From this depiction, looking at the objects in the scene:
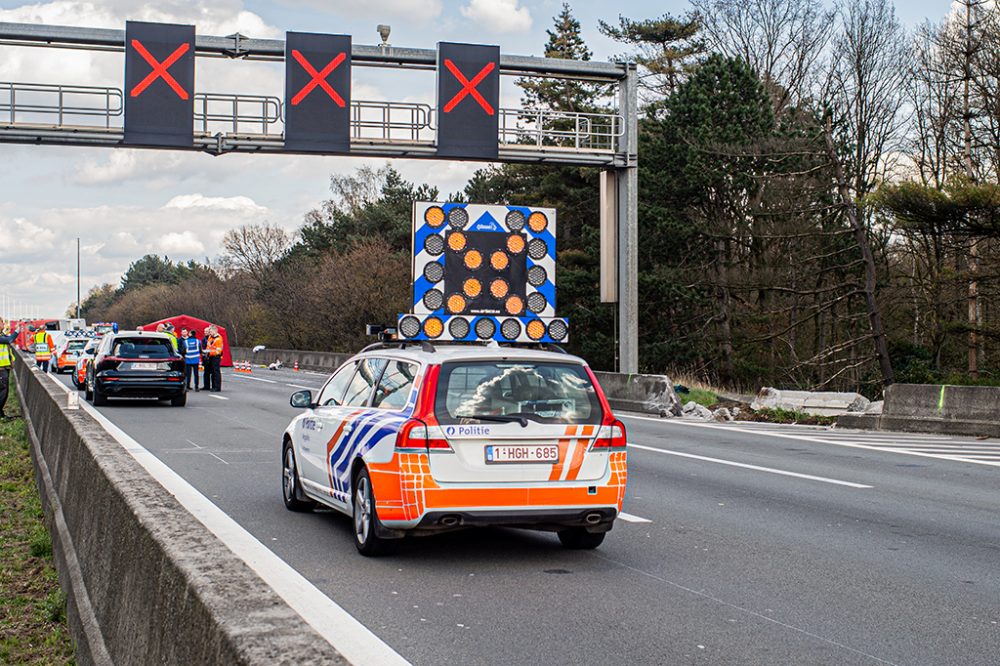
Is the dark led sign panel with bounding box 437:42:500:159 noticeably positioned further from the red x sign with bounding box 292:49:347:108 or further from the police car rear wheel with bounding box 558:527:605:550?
the police car rear wheel with bounding box 558:527:605:550

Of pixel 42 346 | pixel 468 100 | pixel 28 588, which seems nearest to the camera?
pixel 28 588

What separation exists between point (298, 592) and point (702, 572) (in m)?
2.74

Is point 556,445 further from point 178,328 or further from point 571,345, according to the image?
point 178,328

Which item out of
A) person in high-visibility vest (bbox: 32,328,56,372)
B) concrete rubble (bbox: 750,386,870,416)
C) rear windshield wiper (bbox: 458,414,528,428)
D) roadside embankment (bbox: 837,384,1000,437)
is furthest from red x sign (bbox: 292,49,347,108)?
person in high-visibility vest (bbox: 32,328,56,372)

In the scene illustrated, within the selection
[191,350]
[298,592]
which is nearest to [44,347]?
[191,350]

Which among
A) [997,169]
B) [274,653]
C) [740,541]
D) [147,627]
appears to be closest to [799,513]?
[740,541]

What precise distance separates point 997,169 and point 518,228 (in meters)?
24.4

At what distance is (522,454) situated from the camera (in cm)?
815

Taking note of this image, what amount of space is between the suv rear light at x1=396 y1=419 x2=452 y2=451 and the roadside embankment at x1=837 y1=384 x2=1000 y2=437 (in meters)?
15.1

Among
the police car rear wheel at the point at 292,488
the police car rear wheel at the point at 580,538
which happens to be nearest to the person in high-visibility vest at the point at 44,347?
the police car rear wheel at the point at 292,488

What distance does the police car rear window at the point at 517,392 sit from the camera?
26.9 feet

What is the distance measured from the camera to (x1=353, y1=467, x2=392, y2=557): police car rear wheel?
8344mm

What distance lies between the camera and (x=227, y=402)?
27562 millimetres

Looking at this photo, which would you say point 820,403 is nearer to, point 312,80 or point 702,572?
point 312,80
